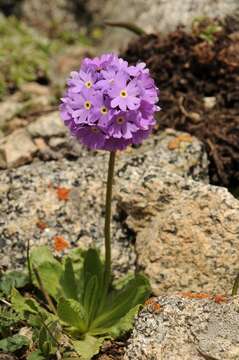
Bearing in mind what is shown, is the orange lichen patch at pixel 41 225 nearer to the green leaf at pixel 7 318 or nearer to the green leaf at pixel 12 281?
the green leaf at pixel 12 281

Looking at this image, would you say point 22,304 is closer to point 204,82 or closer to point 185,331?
point 185,331

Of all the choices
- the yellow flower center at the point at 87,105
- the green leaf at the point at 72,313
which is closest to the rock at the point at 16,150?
the green leaf at the point at 72,313

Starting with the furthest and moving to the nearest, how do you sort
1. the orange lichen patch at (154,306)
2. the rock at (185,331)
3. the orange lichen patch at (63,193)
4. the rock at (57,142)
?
the rock at (57,142)
the orange lichen patch at (63,193)
the orange lichen patch at (154,306)
the rock at (185,331)

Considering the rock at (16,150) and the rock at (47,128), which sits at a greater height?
the rock at (47,128)

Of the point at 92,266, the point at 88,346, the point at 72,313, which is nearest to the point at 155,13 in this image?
the point at 92,266

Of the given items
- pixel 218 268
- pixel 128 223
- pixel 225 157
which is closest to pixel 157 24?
pixel 225 157
